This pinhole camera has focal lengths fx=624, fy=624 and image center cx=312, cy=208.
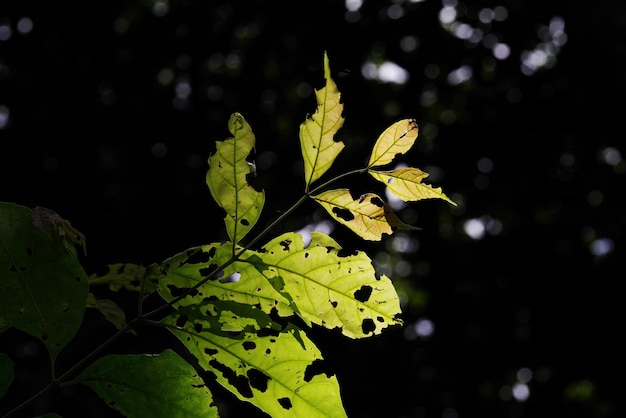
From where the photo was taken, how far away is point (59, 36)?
3.63 m

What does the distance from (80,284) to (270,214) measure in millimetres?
2706

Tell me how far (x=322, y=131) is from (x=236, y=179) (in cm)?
10

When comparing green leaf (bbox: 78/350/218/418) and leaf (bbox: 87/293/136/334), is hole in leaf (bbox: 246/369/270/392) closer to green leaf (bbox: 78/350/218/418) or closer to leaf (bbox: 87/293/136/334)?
green leaf (bbox: 78/350/218/418)

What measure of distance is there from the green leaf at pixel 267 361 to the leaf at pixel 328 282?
0.11 feet

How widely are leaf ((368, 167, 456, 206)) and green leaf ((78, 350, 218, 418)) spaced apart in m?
0.27

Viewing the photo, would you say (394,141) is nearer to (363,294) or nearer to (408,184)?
(408,184)

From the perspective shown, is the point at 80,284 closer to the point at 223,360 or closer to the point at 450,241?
the point at 223,360

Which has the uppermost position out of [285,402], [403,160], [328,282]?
[328,282]

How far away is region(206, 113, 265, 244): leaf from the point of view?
60 centimetres

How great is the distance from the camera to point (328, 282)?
60 centimetres

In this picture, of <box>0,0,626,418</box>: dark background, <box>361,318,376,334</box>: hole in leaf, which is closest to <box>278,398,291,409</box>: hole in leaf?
<box>361,318,376,334</box>: hole in leaf

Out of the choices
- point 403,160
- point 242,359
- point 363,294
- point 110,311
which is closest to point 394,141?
point 363,294

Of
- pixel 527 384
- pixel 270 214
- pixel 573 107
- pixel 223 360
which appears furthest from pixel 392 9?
pixel 223 360

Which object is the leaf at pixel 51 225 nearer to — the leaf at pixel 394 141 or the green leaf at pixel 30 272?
the green leaf at pixel 30 272
